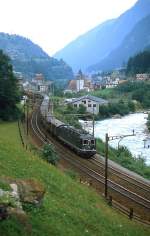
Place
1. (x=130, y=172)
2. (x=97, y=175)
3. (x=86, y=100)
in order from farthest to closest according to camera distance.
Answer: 1. (x=86, y=100)
2. (x=130, y=172)
3. (x=97, y=175)

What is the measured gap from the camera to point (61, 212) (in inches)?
714

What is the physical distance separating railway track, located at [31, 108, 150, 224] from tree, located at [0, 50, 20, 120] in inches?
998

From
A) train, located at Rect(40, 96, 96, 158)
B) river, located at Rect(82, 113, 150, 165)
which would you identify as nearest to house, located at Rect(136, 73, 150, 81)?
river, located at Rect(82, 113, 150, 165)

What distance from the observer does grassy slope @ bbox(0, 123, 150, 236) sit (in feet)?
51.4

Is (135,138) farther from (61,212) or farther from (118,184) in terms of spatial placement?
(61,212)

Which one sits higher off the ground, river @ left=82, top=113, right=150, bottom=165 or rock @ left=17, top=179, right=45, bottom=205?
rock @ left=17, top=179, right=45, bottom=205

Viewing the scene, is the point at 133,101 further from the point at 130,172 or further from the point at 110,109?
the point at 130,172

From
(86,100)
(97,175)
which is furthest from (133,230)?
(86,100)

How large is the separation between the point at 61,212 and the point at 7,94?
182 ft

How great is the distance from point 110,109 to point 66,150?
280 ft

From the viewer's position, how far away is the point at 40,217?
1630 centimetres

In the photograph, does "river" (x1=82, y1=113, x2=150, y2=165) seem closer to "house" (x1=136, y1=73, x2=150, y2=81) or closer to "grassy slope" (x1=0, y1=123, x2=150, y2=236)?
"grassy slope" (x1=0, y1=123, x2=150, y2=236)

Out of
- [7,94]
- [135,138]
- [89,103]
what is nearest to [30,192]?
[7,94]

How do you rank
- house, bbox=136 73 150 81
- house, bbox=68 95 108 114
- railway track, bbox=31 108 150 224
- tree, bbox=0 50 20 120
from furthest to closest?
house, bbox=136 73 150 81 < house, bbox=68 95 108 114 < tree, bbox=0 50 20 120 < railway track, bbox=31 108 150 224
